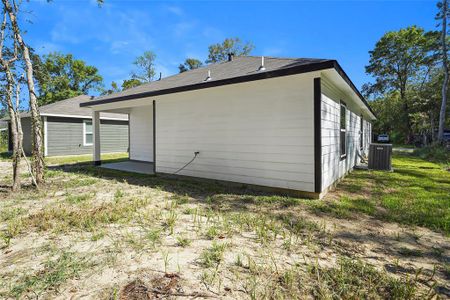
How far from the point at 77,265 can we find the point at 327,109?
16.2 ft

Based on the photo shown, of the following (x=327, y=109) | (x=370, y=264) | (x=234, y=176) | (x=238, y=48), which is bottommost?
(x=370, y=264)

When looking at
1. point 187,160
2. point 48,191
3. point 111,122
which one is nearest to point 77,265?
point 48,191

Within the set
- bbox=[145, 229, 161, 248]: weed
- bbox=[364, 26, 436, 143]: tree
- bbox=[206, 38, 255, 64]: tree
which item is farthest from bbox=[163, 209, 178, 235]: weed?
bbox=[364, 26, 436, 143]: tree

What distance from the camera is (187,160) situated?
21.8ft

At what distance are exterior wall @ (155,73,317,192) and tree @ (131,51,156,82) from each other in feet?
85.2

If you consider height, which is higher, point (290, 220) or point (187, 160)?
point (187, 160)

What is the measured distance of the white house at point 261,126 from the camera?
4.52 metres

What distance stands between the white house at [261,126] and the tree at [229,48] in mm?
25232

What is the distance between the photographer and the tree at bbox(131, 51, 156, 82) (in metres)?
30.1

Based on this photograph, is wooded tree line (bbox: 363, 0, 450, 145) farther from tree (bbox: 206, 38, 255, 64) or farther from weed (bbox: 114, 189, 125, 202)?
weed (bbox: 114, 189, 125, 202)

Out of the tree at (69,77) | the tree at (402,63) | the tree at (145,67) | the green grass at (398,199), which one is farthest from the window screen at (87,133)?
the tree at (402,63)

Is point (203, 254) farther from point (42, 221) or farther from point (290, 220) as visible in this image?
point (42, 221)

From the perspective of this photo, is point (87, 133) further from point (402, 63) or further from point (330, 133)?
point (402, 63)

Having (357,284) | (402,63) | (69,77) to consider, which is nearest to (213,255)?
(357,284)
